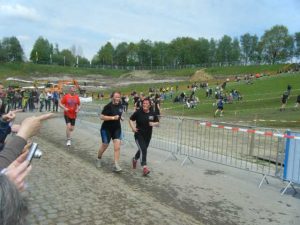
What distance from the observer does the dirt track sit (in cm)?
645

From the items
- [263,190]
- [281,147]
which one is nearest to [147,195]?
[263,190]

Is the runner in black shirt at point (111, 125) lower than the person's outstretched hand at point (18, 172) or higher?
lower

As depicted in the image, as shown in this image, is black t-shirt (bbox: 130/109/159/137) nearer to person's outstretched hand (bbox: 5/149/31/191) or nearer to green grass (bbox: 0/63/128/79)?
person's outstretched hand (bbox: 5/149/31/191)

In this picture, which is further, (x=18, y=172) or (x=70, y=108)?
(x=70, y=108)

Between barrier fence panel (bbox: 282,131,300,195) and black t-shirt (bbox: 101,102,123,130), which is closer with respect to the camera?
barrier fence panel (bbox: 282,131,300,195)

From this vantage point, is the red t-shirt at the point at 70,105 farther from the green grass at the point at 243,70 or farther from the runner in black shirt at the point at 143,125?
the green grass at the point at 243,70

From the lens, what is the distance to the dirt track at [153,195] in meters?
6.45

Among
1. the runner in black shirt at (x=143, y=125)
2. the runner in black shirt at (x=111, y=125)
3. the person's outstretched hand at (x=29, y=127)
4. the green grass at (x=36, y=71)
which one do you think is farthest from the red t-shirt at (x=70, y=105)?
the green grass at (x=36, y=71)

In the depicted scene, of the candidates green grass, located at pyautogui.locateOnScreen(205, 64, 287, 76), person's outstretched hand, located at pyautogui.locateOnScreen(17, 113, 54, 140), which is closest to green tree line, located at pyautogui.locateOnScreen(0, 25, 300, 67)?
green grass, located at pyautogui.locateOnScreen(205, 64, 287, 76)

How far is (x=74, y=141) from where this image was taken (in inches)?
575

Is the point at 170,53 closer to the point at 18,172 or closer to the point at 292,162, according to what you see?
the point at 292,162

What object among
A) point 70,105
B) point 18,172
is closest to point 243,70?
point 70,105

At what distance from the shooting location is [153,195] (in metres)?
7.67

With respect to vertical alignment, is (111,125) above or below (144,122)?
below
